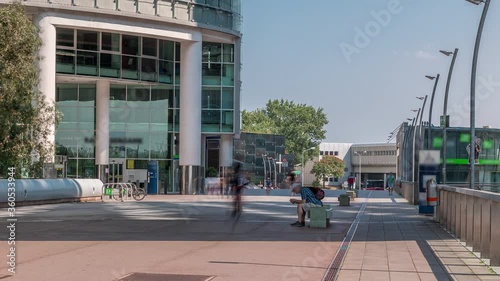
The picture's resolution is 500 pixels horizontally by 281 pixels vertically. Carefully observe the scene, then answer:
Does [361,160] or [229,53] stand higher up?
[229,53]

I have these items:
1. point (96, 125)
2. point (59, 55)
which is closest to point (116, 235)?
point (59, 55)

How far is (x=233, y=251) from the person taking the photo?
14.6 metres

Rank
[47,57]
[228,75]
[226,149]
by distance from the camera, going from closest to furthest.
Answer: [47,57], [228,75], [226,149]

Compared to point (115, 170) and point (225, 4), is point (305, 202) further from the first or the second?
point (115, 170)

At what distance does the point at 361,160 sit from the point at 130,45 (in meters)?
122

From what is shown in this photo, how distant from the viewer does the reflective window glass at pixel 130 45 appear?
50.8 metres

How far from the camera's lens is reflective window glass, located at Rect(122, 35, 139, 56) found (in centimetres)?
5081

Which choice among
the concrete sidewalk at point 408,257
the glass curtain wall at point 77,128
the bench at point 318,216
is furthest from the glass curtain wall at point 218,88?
the concrete sidewalk at point 408,257

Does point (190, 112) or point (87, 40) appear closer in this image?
point (87, 40)

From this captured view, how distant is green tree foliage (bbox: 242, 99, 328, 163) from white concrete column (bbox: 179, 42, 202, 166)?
102378 mm

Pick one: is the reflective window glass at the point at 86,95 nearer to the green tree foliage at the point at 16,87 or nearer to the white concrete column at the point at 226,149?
the white concrete column at the point at 226,149

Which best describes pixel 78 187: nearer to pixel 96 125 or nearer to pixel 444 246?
pixel 96 125

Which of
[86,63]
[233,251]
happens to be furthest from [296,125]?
[233,251]

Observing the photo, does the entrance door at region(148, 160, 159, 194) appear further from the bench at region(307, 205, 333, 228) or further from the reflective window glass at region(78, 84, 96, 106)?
the bench at region(307, 205, 333, 228)
